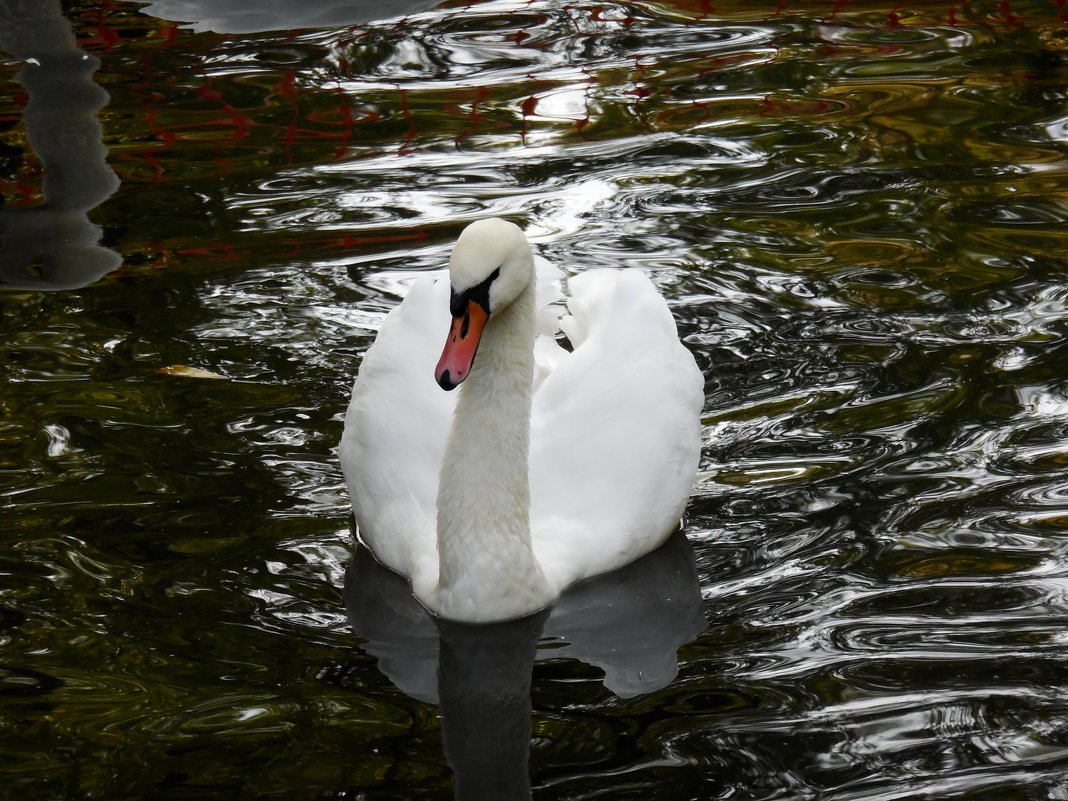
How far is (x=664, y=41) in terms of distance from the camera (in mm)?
10883

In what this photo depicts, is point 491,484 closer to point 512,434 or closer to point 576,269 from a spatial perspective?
point 512,434

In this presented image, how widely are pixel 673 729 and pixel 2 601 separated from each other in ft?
7.00

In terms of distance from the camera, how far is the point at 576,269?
7.47 meters

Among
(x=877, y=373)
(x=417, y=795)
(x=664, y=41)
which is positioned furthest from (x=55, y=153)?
(x=417, y=795)

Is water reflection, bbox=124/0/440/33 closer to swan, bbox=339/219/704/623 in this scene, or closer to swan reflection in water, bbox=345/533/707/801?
swan, bbox=339/219/704/623

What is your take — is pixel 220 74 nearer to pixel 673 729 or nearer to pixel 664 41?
pixel 664 41

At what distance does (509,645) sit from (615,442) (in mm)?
808

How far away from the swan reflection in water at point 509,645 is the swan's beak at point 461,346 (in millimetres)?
850

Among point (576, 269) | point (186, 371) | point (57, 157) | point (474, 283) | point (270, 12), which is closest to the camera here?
point (474, 283)

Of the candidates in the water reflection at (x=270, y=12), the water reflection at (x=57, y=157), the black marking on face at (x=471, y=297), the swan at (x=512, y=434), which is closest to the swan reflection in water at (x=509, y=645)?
the swan at (x=512, y=434)

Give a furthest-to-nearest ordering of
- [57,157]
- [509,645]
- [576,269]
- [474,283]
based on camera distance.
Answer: [57,157], [576,269], [509,645], [474,283]

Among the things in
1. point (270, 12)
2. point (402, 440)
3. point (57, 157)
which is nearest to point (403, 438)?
point (402, 440)

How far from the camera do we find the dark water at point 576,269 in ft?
14.4

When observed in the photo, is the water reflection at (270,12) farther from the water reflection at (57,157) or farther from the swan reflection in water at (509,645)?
the swan reflection in water at (509,645)
